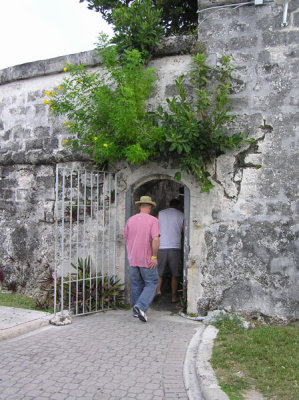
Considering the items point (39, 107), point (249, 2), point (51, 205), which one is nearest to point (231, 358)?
point (51, 205)

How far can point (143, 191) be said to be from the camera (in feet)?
22.5

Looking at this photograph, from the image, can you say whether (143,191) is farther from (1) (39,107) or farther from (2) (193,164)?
(1) (39,107)

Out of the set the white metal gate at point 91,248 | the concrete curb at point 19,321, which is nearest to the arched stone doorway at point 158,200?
the white metal gate at point 91,248

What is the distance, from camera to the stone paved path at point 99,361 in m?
3.52

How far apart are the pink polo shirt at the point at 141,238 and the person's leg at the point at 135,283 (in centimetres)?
11

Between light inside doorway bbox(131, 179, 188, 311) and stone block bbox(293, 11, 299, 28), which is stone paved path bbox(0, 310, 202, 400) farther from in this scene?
stone block bbox(293, 11, 299, 28)

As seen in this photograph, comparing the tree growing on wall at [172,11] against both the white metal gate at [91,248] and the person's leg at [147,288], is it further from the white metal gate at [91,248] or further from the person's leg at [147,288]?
the person's leg at [147,288]

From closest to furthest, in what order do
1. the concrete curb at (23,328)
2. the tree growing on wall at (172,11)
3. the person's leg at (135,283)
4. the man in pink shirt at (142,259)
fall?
the concrete curb at (23,328), the man in pink shirt at (142,259), the person's leg at (135,283), the tree growing on wall at (172,11)

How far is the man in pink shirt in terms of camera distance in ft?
18.4

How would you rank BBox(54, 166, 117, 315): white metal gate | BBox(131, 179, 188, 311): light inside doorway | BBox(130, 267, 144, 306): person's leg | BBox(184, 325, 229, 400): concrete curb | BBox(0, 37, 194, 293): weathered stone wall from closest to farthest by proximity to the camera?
BBox(184, 325, 229, 400): concrete curb, BBox(130, 267, 144, 306): person's leg, BBox(54, 166, 117, 315): white metal gate, BBox(131, 179, 188, 311): light inside doorway, BBox(0, 37, 194, 293): weathered stone wall

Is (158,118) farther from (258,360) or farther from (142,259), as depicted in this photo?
(258,360)

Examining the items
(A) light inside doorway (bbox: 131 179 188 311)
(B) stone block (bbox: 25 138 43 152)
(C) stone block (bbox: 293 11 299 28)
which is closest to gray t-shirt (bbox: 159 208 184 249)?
(A) light inside doorway (bbox: 131 179 188 311)

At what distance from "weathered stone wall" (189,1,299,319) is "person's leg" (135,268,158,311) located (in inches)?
23.1

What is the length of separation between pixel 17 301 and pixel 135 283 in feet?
6.92
